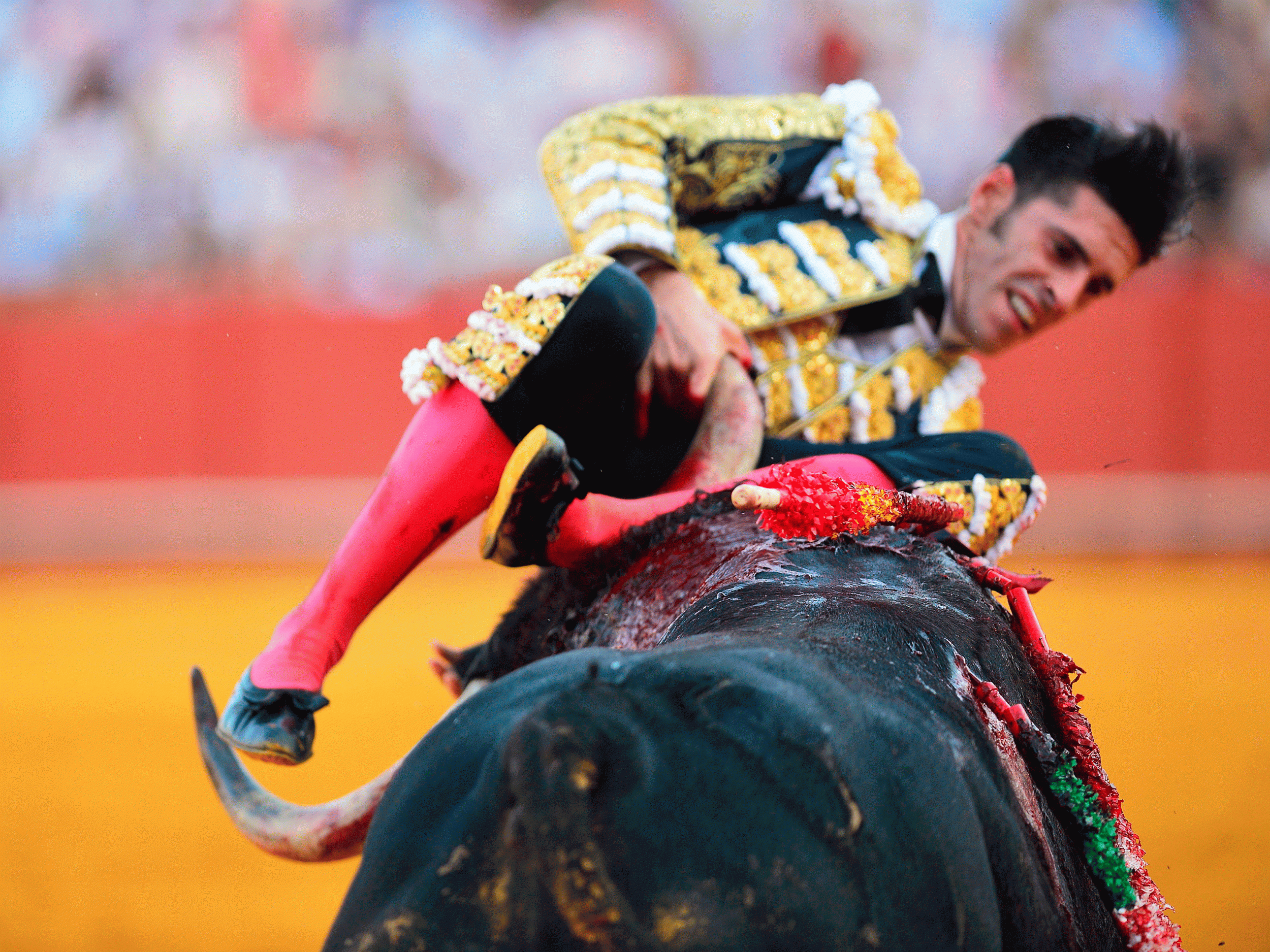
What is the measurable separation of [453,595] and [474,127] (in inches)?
114

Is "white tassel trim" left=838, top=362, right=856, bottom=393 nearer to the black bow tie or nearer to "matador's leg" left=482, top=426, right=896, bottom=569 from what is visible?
the black bow tie

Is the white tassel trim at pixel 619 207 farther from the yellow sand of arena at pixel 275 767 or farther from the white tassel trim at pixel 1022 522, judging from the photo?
the yellow sand of arena at pixel 275 767

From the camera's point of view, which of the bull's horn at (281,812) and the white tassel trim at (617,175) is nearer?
the bull's horn at (281,812)

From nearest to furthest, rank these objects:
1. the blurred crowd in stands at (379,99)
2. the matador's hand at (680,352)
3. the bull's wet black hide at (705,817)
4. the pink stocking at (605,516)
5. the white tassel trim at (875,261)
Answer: the bull's wet black hide at (705,817), the pink stocking at (605,516), the matador's hand at (680,352), the white tassel trim at (875,261), the blurred crowd in stands at (379,99)

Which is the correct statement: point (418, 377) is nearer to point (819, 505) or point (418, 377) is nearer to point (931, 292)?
point (819, 505)

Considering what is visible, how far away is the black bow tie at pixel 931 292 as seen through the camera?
159 cm

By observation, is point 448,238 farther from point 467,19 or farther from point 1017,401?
point 1017,401

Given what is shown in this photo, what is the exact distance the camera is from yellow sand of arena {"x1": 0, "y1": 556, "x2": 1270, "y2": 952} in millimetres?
2055

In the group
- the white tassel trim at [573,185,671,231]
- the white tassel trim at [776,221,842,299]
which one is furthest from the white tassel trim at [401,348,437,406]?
the white tassel trim at [776,221,842,299]

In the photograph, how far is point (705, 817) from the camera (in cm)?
49

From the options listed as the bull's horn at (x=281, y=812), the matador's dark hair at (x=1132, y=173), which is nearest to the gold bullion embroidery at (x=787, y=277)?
the matador's dark hair at (x=1132, y=173)

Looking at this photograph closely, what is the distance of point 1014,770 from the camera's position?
0.73 meters

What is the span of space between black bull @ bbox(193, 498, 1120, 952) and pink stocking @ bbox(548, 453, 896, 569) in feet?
1.37

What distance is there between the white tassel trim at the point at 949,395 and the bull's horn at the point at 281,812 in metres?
0.84
